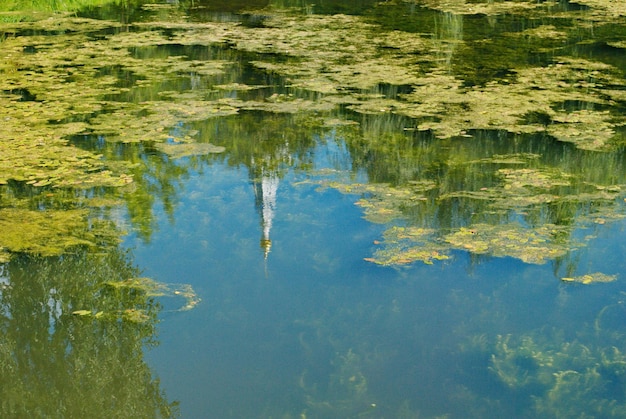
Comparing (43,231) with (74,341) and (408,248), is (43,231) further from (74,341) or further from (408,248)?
(408,248)

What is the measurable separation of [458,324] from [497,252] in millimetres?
726

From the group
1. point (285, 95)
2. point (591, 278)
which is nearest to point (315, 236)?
point (591, 278)

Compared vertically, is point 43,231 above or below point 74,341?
above

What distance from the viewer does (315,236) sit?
476 cm

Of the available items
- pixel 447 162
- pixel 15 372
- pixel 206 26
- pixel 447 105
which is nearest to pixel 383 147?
pixel 447 162

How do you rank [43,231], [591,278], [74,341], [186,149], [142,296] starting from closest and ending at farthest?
[74,341], [142,296], [591,278], [43,231], [186,149]

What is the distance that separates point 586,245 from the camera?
4516mm

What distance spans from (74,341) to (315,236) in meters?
1.54

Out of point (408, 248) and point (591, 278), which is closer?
point (591, 278)

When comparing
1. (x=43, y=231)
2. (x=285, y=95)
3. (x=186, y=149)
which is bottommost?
(x=43, y=231)

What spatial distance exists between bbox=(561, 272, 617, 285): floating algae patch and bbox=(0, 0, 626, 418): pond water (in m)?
0.02

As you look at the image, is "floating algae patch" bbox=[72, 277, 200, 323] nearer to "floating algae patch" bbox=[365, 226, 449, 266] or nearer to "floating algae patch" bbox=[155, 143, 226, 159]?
"floating algae patch" bbox=[365, 226, 449, 266]

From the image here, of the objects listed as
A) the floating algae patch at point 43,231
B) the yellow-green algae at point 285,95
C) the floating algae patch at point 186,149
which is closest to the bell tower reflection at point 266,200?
the floating algae patch at point 186,149

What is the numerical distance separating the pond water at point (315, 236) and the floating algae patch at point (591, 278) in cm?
2
